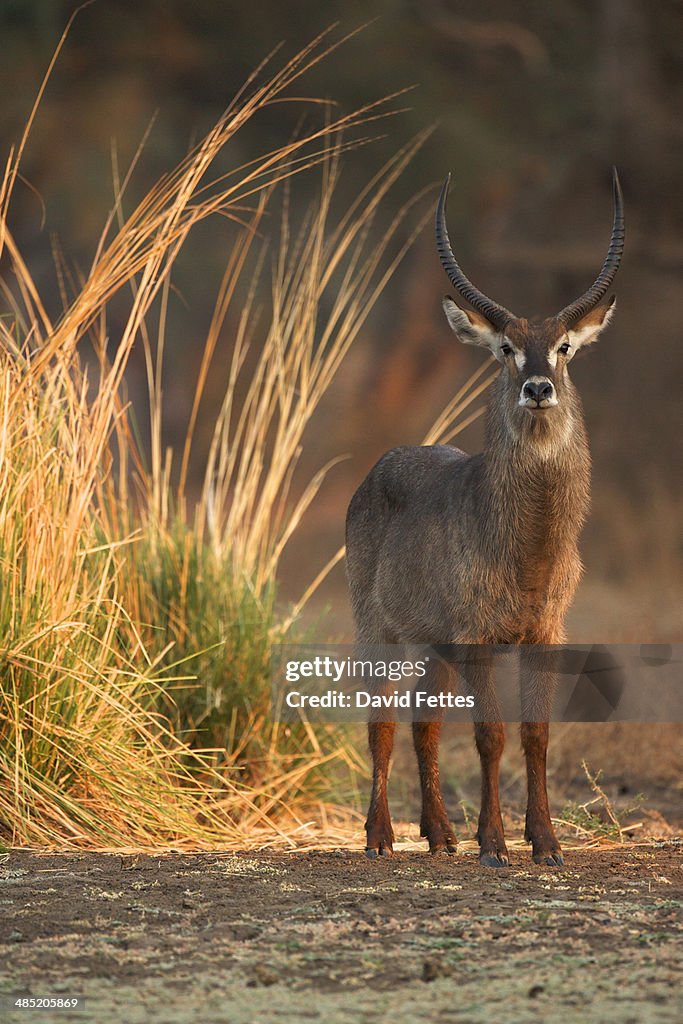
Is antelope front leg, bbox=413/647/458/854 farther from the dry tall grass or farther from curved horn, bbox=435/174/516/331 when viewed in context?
curved horn, bbox=435/174/516/331

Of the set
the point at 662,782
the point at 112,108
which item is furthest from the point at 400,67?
the point at 662,782

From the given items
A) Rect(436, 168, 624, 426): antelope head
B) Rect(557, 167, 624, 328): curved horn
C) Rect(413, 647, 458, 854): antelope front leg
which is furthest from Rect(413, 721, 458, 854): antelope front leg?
Rect(557, 167, 624, 328): curved horn

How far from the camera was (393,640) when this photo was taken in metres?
4.80

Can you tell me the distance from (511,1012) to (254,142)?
416 inches

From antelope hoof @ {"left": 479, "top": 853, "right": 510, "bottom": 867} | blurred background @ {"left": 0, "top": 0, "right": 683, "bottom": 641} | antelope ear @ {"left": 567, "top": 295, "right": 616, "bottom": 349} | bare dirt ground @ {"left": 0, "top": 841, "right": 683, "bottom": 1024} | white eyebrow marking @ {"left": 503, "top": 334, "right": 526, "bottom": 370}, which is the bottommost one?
bare dirt ground @ {"left": 0, "top": 841, "right": 683, "bottom": 1024}

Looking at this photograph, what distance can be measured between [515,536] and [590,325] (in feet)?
2.05

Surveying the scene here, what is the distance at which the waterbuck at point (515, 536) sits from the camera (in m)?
4.14

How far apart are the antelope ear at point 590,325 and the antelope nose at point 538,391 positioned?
30 cm

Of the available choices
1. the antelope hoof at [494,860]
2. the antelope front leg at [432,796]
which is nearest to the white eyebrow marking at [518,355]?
the antelope front leg at [432,796]

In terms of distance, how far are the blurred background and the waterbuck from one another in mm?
7136

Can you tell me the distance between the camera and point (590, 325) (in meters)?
4.29

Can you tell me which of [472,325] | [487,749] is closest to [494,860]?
[487,749]

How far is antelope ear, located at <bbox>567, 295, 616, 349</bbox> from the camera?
4250 mm

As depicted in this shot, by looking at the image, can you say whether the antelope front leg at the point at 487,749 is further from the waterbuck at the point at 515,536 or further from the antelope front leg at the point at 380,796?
the antelope front leg at the point at 380,796
